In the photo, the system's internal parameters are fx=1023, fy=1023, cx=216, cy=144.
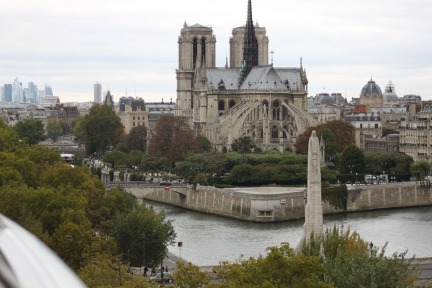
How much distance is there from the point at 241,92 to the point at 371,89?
209 ft

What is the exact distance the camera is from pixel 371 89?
501 feet

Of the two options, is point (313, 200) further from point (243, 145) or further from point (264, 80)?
point (264, 80)

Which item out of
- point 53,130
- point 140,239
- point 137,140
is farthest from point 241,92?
point 140,239

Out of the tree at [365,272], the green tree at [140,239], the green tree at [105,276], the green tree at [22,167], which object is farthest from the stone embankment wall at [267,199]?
the tree at [365,272]

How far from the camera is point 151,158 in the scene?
76562 millimetres

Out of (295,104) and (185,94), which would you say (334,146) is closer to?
→ (295,104)

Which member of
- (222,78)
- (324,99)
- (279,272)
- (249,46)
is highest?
(249,46)

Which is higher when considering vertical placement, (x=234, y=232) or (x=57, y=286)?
(x=57, y=286)

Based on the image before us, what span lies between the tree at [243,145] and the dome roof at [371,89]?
74.3 metres

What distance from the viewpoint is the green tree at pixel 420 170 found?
213ft

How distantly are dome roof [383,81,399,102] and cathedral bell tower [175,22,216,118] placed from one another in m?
64.9

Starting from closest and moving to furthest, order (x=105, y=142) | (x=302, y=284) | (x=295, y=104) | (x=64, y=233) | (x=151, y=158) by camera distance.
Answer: (x=302, y=284)
(x=64, y=233)
(x=151, y=158)
(x=295, y=104)
(x=105, y=142)

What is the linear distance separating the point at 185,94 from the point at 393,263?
84378mm

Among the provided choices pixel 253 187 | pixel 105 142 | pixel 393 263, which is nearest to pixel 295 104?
pixel 105 142
